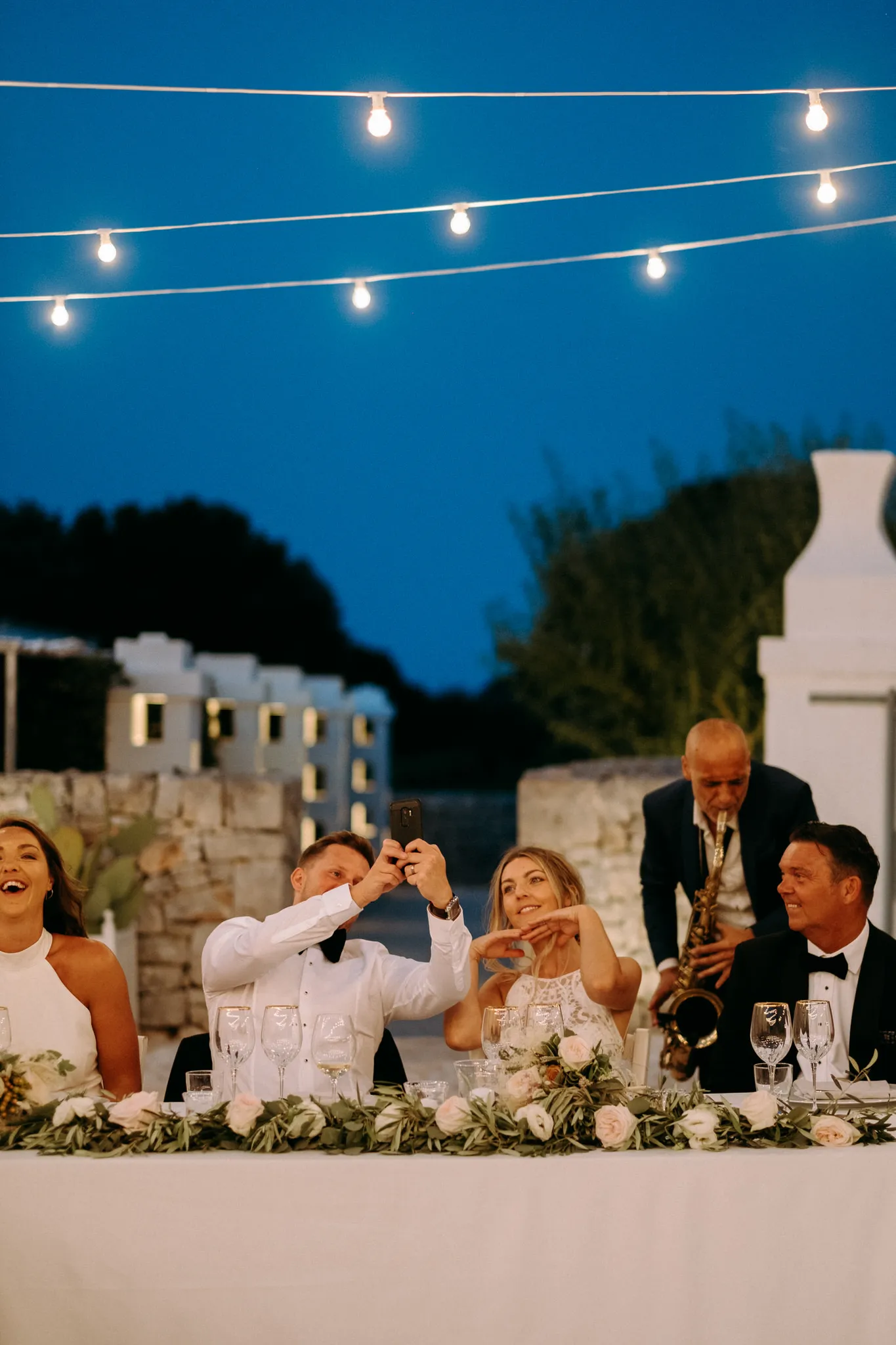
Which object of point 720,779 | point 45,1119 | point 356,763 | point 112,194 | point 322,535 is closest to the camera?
point 45,1119

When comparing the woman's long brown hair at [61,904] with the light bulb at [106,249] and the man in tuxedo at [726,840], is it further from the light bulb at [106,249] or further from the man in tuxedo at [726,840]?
the light bulb at [106,249]

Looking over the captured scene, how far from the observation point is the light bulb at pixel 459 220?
5332mm

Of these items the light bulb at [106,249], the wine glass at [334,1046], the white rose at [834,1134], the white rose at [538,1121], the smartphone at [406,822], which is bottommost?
the white rose at [834,1134]

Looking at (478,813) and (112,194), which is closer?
(478,813)

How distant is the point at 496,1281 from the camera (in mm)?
2334

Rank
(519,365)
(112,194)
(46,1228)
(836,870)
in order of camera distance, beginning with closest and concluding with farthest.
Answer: (46,1228), (836,870), (112,194), (519,365)

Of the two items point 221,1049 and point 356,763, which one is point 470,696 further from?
point 221,1049

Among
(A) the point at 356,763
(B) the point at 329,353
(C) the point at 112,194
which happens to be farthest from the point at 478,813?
(B) the point at 329,353

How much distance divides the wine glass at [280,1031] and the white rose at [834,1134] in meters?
0.85

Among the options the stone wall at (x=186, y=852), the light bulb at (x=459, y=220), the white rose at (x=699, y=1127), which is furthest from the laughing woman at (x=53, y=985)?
the stone wall at (x=186, y=852)

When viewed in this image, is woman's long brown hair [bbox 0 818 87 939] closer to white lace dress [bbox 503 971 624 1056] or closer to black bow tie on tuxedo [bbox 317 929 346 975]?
black bow tie on tuxedo [bbox 317 929 346 975]

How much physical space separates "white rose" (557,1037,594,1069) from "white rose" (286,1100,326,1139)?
0.39 metres

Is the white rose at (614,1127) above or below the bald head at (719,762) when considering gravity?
below

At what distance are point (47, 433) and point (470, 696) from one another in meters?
16.4
